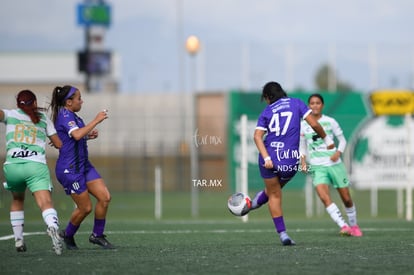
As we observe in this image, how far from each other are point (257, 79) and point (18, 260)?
30.6 metres

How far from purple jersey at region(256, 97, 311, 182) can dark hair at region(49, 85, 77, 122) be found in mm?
2384

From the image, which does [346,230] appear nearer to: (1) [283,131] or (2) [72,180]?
(1) [283,131]

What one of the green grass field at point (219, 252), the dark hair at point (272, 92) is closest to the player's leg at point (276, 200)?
the green grass field at point (219, 252)

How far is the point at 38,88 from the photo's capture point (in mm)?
80438

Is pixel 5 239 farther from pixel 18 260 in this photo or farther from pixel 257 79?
pixel 257 79

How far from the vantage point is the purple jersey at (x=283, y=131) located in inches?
454

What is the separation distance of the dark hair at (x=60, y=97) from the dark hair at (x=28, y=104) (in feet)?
2.04

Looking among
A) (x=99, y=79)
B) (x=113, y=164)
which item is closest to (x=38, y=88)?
(x=99, y=79)

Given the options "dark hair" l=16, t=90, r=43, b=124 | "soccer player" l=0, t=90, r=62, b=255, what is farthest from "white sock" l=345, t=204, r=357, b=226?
"dark hair" l=16, t=90, r=43, b=124

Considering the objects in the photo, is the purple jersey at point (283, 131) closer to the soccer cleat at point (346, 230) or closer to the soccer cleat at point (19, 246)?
the soccer cleat at point (346, 230)

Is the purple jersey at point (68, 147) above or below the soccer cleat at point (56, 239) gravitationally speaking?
above

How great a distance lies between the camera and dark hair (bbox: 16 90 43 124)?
416 inches

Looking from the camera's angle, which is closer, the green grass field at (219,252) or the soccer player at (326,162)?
the green grass field at (219,252)

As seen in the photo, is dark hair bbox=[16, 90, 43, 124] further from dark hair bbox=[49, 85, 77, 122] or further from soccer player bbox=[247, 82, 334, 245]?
soccer player bbox=[247, 82, 334, 245]
